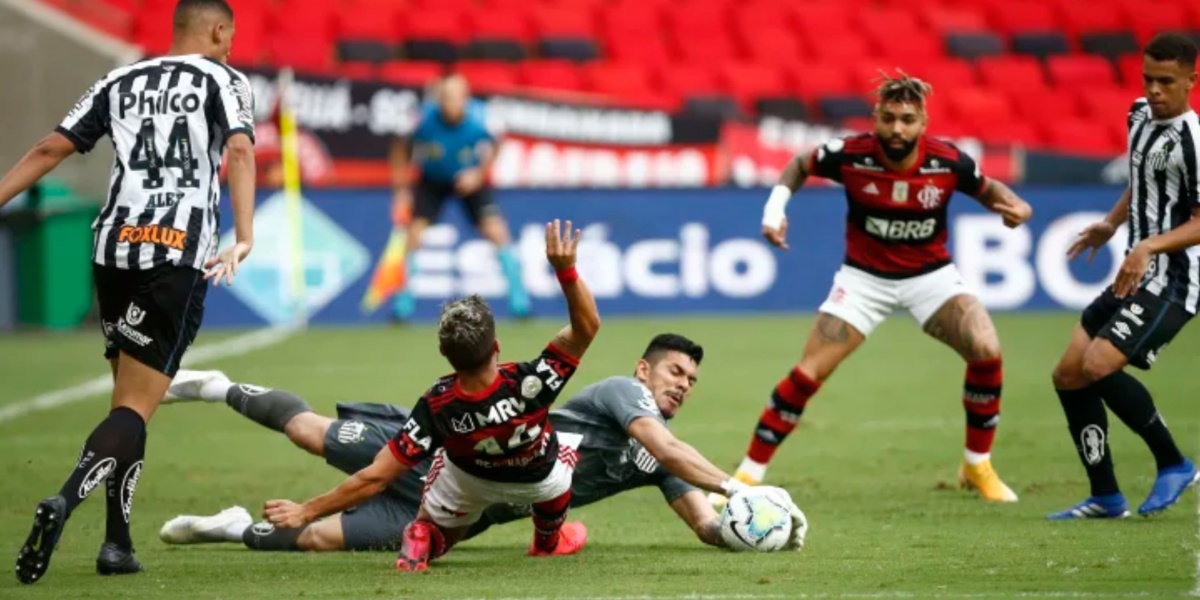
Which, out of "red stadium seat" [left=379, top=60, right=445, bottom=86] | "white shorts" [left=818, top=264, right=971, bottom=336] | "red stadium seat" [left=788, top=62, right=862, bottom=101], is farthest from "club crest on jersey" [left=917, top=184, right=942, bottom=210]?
"red stadium seat" [left=788, top=62, right=862, bottom=101]

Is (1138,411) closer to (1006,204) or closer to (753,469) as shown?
(1006,204)

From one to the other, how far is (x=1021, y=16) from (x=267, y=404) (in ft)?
72.2

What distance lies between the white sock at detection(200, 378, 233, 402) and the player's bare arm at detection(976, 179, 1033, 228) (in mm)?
3847

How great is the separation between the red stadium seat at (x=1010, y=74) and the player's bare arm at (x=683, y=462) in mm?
20015

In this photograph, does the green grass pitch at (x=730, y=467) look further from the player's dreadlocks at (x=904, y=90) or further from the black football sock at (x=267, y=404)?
the player's dreadlocks at (x=904, y=90)

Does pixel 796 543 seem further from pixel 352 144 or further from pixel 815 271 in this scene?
pixel 352 144

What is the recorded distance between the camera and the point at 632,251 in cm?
1914

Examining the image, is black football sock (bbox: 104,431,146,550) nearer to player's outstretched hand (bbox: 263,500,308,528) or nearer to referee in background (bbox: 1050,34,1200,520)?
player's outstretched hand (bbox: 263,500,308,528)

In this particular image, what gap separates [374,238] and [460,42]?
5.95 meters

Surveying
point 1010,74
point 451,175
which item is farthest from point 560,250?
point 1010,74

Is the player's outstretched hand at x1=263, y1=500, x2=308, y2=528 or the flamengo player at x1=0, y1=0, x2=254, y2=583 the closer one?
the player's outstretched hand at x1=263, y1=500, x2=308, y2=528

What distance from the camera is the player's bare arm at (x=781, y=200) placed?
9031mm

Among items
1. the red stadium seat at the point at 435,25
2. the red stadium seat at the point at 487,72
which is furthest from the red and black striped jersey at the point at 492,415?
the red stadium seat at the point at 435,25

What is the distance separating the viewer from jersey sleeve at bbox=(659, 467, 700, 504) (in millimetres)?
7656
